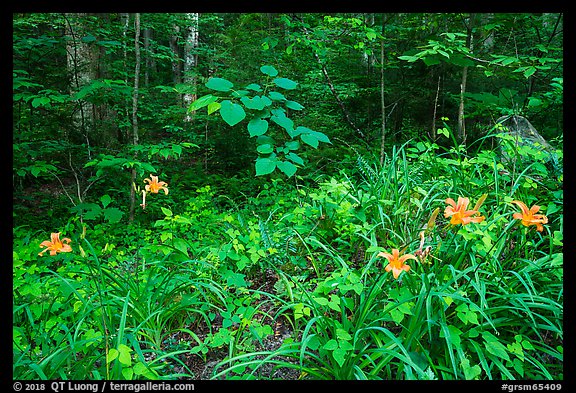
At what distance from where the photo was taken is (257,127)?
1740 mm

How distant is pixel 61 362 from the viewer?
162 cm

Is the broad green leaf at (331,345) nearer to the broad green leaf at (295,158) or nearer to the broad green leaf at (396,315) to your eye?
the broad green leaf at (396,315)

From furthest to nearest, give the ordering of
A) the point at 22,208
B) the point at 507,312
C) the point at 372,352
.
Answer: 1. the point at 22,208
2. the point at 507,312
3. the point at 372,352

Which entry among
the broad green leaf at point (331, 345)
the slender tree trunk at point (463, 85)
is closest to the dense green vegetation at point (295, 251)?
the broad green leaf at point (331, 345)

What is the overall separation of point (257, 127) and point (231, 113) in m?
0.14

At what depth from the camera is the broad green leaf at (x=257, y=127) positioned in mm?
1720

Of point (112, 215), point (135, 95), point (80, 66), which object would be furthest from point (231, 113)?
point (80, 66)

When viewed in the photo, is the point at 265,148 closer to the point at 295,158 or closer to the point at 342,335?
the point at 295,158

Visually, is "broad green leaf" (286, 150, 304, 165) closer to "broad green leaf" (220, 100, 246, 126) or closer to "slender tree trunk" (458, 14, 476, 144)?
"broad green leaf" (220, 100, 246, 126)

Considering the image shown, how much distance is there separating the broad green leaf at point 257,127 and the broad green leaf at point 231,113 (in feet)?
0.25

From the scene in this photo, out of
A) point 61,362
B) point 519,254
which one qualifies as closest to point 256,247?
point 61,362

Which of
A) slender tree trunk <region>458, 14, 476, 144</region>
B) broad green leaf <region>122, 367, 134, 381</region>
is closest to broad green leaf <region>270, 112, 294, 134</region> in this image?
broad green leaf <region>122, 367, 134, 381</region>
